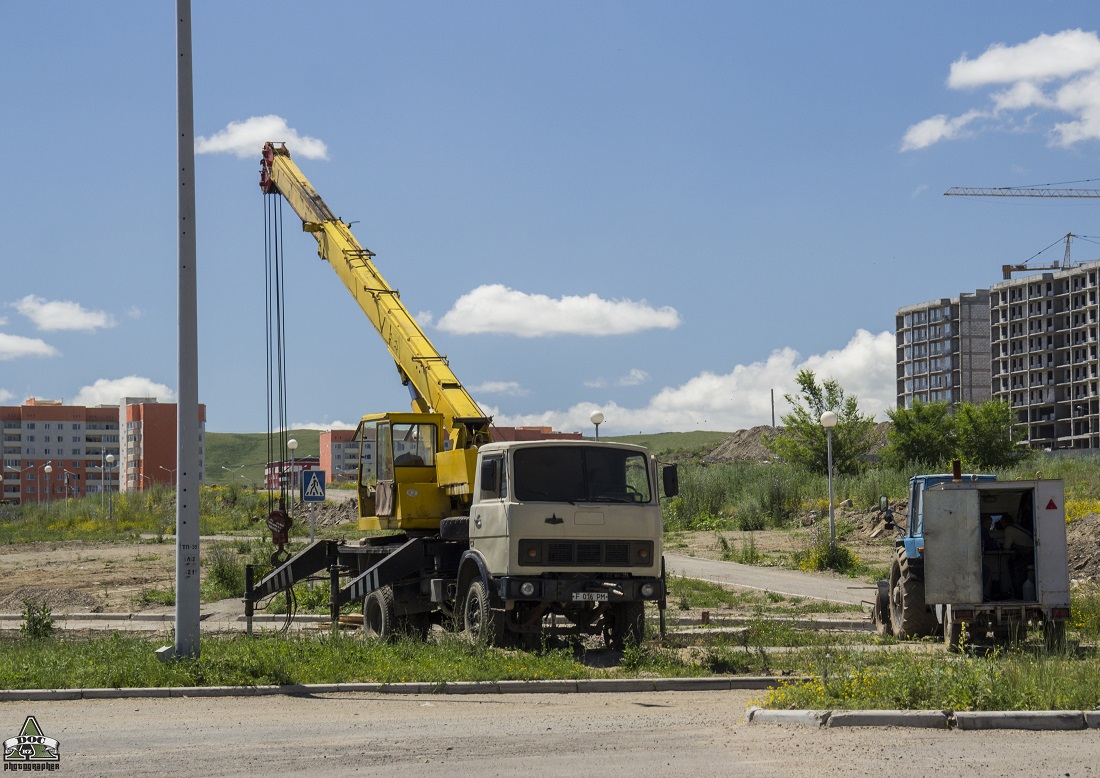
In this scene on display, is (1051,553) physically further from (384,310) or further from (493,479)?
(384,310)

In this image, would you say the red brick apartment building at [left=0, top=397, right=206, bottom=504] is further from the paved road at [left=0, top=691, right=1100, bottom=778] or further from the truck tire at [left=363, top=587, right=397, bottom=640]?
the paved road at [left=0, top=691, right=1100, bottom=778]

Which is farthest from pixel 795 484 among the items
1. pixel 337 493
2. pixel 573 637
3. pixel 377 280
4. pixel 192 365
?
pixel 337 493

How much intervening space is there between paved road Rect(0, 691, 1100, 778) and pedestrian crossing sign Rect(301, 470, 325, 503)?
13.4 meters

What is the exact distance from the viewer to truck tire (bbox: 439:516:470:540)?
1638 cm

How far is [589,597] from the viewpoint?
1459 cm

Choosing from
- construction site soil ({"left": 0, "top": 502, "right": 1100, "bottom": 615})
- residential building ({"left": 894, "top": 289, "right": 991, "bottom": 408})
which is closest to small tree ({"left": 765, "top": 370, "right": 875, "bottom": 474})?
construction site soil ({"left": 0, "top": 502, "right": 1100, "bottom": 615})

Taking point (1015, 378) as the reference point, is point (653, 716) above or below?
below

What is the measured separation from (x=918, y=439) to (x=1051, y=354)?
85.7m

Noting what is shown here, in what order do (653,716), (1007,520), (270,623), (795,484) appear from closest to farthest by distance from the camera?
(653,716), (1007,520), (270,623), (795,484)

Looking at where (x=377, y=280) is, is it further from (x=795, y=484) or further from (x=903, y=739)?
(x=795, y=484)

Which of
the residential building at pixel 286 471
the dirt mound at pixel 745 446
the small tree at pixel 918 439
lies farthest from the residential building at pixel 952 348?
the residential building at pixel 286 471

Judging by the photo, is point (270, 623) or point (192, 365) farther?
point (270, 623)

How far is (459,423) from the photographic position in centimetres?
1767

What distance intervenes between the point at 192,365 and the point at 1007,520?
10.6 m
